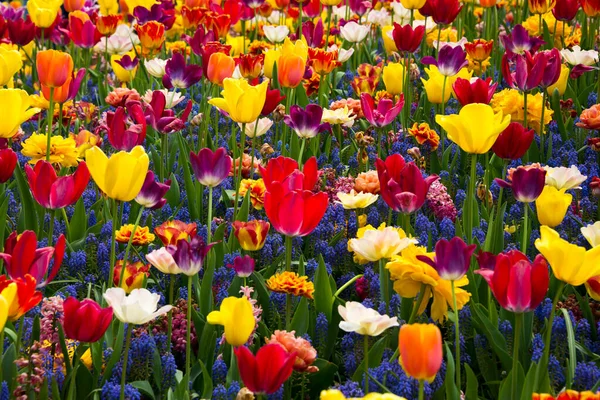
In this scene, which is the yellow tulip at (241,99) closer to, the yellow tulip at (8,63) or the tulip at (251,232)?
the tulip at (251,232)

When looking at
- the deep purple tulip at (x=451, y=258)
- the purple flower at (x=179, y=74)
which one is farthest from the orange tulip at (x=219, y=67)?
the deep purple tulip at (x=451, y=258)

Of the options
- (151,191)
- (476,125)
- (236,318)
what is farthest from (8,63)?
(236,318)

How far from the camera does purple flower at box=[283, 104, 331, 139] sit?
10.9 feet

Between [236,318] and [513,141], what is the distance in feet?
4.41

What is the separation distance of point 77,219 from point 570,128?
2288 millimetres

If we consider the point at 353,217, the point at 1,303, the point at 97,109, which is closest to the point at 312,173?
the point at 353,217

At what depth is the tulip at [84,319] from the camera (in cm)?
191

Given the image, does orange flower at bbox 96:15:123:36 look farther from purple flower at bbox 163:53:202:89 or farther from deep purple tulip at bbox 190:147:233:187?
deep purple tulip at bbox 190:147:233:187

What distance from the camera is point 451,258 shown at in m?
2.02

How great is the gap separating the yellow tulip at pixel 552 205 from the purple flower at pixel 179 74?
1.69m

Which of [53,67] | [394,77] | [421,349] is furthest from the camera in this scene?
[394,77]

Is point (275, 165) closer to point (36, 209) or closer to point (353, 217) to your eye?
point (353, 217)

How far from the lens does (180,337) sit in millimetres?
2486

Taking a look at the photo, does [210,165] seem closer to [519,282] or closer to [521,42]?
[519,282]
